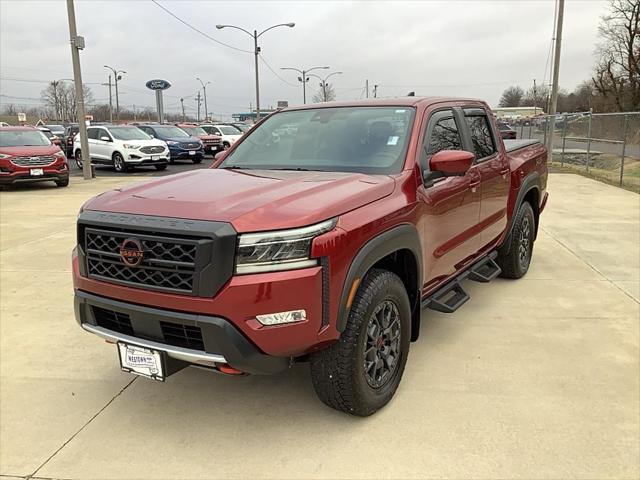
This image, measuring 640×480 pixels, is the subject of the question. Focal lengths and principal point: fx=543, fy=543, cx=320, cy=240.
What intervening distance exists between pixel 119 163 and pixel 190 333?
60.4 feet

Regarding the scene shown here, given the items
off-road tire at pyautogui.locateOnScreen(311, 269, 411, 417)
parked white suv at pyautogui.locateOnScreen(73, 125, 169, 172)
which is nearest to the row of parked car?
parked white suv at pyautogui.locateOnScreen(73, 125, 169, 172)

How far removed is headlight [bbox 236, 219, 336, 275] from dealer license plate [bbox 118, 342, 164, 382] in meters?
0.68

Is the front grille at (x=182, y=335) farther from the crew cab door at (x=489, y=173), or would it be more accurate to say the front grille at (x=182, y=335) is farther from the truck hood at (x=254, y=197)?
the crew cab door at (x=489, y=173)

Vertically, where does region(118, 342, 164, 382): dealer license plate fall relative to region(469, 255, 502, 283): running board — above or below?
above

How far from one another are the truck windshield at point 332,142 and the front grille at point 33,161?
37.4 ft

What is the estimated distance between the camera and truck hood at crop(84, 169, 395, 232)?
2.62 m

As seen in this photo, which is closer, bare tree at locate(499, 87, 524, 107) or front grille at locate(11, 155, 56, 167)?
front grille at locate(11, 155, 56, 167)

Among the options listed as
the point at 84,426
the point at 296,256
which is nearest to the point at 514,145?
the point at 296,256

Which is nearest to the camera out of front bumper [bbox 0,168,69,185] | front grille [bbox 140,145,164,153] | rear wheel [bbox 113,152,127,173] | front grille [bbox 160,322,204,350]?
front grille [bbox 160,322,204,350]

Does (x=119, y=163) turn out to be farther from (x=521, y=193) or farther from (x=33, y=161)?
(x=521, y=193)

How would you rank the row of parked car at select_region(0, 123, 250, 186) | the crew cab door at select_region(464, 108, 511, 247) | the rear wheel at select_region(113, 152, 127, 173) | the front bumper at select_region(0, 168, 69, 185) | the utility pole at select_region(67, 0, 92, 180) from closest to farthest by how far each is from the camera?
the crew cab door at select_region(464, 108, 511, 247) → the front bumper at select_region(0, 168, 69, 185) → the row of parked car at select_region(0, 123, 250, 186) → the utility pole at select_region(67, 0, 92, 180) → the rear wheel at select_region(113, 152, 127, 173)

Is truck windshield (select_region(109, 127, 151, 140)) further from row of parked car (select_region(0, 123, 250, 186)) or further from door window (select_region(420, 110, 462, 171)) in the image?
door window (select_region(420, 110, 462, 171))

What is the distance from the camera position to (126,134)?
19875 millimetres

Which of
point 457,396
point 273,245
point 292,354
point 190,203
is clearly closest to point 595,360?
point 457,396
